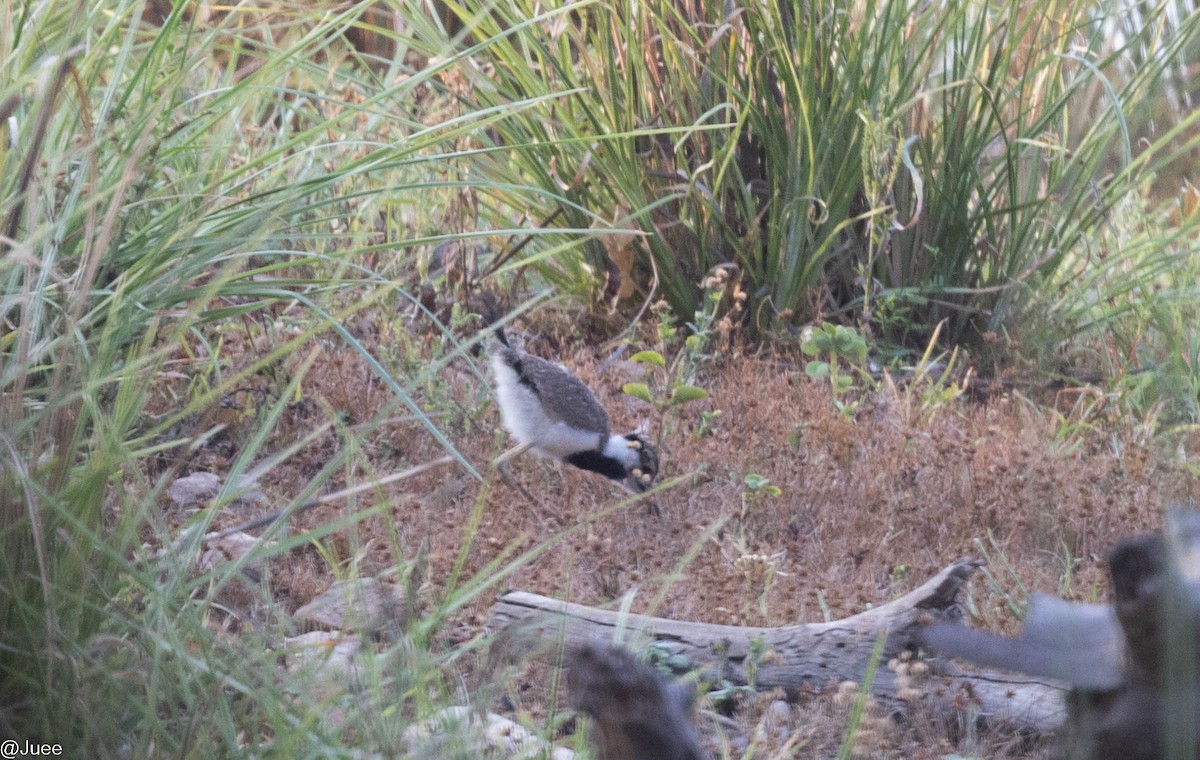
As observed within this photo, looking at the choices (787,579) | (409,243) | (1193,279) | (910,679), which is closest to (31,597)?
(409,243)

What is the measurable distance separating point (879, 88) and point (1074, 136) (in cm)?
111

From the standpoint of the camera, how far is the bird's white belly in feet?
12.9

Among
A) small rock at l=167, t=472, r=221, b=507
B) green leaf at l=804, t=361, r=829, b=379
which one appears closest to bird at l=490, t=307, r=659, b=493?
green leaf at l=804, t=361, r=829, b=379

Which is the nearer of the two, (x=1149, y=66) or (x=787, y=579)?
(x=787, y=579)

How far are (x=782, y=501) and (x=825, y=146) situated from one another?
5.58ft

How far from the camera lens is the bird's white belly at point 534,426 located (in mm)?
3920

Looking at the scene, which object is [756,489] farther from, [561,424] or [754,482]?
[561,424]

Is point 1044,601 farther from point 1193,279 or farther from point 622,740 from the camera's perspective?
point 1193,279

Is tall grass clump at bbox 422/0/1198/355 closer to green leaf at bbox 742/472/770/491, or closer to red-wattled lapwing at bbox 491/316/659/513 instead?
red-wattled lapwing at bbox 491/316/659/513

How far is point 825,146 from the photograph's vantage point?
4.66 meters

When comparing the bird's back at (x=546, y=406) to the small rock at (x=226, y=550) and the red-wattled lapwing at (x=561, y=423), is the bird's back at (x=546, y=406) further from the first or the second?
the small rock at (x=226, y=550)

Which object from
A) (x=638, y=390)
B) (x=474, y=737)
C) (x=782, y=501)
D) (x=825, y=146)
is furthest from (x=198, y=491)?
(x=825, y=146)

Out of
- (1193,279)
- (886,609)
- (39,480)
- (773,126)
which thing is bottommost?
(1193,279)

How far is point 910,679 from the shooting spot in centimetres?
236
